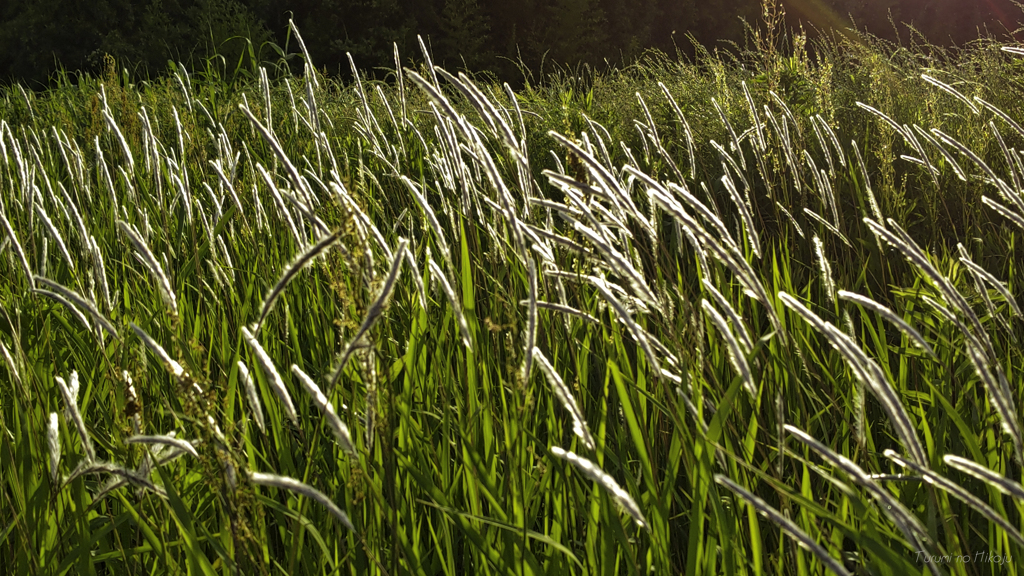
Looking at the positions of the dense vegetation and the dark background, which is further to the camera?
the dark background

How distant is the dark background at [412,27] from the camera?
36.8 ft

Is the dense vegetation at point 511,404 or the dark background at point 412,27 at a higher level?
the dark background at point 412,27

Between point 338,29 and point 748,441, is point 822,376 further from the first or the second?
point 338,29

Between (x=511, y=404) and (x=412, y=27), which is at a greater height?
(x=412, y=27)

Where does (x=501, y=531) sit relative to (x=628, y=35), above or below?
below

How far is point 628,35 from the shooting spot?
13695 millimetres

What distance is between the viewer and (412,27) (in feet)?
41.4

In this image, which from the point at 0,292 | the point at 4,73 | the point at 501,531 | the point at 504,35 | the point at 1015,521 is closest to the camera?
the point at 501,531

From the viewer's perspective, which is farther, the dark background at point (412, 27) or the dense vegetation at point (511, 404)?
the dark background at point (412, 27)

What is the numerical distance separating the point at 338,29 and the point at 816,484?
12984mm

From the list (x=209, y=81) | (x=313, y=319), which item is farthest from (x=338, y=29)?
(x=313, y=319)

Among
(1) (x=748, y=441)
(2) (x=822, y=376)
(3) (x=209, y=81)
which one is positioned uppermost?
(3) (x=209, y=81)

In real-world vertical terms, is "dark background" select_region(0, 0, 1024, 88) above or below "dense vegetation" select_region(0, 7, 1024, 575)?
above

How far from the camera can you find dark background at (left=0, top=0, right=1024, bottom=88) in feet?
36.8
